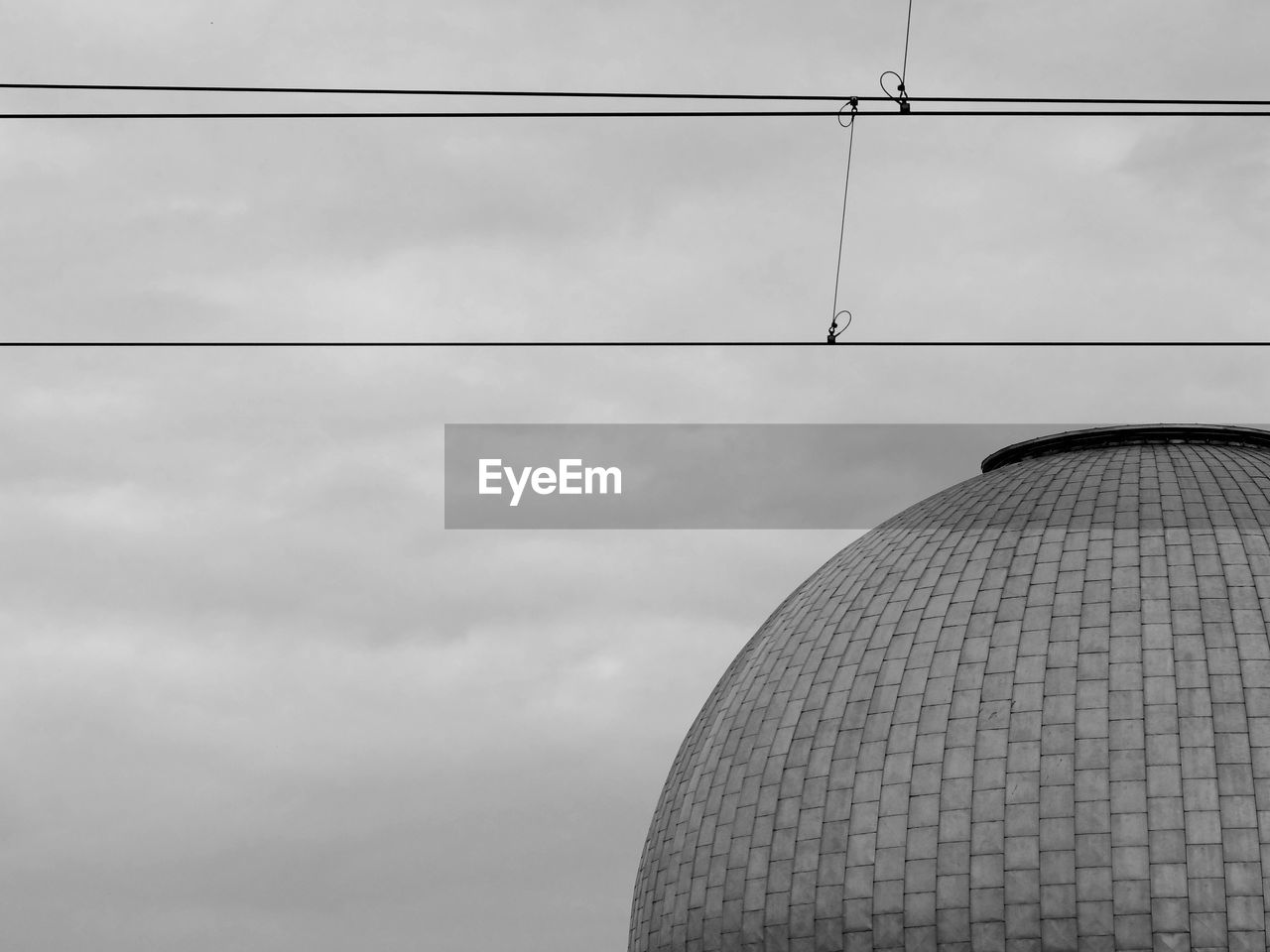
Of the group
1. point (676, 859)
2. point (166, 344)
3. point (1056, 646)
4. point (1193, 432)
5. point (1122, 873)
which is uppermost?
point (166, 344)

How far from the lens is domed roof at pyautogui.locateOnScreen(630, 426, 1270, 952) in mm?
31438

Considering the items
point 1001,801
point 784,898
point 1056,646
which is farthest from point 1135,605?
point 784,898

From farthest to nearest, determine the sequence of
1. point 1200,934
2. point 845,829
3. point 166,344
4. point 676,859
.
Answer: point 676,859, point 845,829, point 1200,934, point 166,344

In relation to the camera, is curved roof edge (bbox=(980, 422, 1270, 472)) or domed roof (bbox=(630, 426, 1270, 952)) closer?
domed roof (bbox=(630, 426, 1270, 952))

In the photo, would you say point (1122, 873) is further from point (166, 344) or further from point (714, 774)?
point (166, 344)

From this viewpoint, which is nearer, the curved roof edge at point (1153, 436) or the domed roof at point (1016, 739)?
the domed roof at point (1016, 739)

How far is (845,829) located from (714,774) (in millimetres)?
4785

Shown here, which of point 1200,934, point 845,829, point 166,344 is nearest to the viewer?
point 166,344

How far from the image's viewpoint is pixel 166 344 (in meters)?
18.9

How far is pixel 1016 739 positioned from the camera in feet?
108

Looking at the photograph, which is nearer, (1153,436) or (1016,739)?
(1016,739)

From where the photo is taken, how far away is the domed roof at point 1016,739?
A: 1238 inches

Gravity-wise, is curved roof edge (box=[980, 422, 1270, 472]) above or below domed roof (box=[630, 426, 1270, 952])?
above

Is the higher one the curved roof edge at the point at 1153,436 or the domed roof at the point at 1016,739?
the curved roof edge at the point at 1153,436
